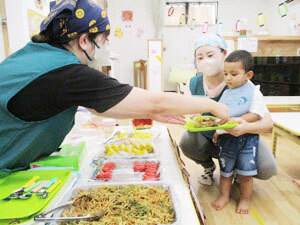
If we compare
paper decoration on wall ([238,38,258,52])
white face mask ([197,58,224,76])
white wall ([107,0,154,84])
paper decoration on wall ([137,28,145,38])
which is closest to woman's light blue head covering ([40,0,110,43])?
white face mask ([197,58,224,76])

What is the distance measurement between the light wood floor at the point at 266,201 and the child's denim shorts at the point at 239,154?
0.30 meters

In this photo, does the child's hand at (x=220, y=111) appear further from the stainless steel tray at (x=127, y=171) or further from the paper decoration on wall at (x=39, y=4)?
the paper decoration on wall at (x=39, y=4)

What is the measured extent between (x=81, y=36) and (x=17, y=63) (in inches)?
9.9

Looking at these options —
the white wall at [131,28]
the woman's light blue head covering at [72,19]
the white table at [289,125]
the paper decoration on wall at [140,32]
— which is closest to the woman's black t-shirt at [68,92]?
the woman's light blue head covering at [72,19]

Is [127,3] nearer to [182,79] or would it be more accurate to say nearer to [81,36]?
[182,79]

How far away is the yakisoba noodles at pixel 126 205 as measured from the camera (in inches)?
28.1

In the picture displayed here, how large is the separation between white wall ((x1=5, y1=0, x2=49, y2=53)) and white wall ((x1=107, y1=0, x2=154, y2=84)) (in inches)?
193

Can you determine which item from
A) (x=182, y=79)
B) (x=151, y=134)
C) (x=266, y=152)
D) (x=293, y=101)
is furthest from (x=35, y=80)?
(x=182, y=79)

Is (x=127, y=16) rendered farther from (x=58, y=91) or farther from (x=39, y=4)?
(x=58, y=91)

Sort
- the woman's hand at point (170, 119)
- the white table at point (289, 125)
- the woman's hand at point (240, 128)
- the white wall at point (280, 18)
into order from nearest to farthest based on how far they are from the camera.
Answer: the woman's hand at point (170, 119), the woman's hand at point (240, 128), the white table at point (289, 125), the white wall at point (280, 18)

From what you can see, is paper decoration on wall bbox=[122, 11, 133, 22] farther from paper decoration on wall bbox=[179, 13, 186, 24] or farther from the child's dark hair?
the child's dark hair

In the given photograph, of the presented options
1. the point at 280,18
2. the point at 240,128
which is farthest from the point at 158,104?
the point at 280,18

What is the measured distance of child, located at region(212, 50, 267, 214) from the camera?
4.94 ft

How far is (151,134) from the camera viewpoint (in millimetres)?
1549
